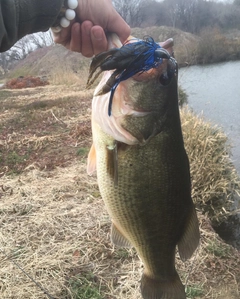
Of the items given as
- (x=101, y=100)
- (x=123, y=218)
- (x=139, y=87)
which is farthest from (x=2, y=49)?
(x=123, y=218)

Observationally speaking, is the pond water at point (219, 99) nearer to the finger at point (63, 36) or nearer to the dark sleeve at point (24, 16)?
the finger at point (63, 36)

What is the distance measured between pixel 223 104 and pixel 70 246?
9545 mm

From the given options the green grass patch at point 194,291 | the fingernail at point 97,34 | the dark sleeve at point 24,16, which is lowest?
the green grass patch at point 194,291

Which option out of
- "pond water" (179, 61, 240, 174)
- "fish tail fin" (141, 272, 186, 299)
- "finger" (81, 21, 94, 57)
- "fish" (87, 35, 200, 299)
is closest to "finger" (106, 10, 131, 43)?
"finger" (81, 21, 94, 57)

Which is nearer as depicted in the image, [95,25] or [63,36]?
[95,25]

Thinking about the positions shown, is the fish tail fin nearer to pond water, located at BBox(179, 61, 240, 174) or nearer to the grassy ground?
the grassy ground

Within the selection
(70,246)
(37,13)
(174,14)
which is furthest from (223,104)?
(174,14)

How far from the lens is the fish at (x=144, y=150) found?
5.62 feet

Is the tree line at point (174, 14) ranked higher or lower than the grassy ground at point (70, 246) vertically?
lower

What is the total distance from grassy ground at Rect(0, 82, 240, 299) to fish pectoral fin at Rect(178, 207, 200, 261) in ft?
4.71

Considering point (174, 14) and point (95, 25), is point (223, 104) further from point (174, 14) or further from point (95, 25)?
point (174, 14)

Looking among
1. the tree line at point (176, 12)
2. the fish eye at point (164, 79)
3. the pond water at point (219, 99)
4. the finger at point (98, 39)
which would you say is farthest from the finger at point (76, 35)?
the tree line at point (176, 12)

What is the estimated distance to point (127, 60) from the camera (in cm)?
158

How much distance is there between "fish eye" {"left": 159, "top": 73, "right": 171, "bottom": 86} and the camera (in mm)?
1741
